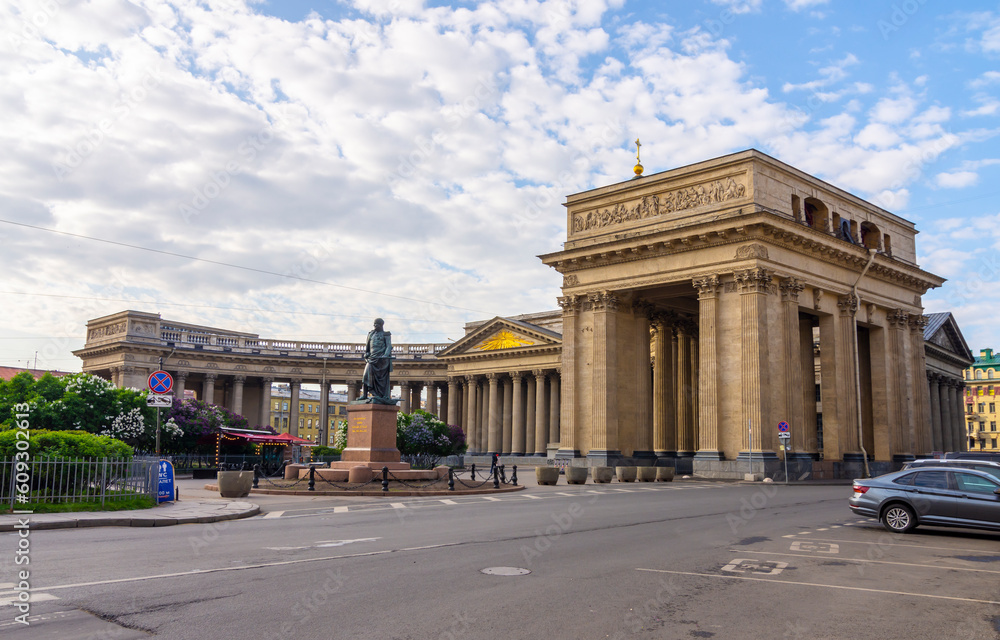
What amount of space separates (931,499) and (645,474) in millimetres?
23391

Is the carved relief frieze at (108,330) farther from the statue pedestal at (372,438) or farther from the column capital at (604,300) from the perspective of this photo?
the statue pedestal at (372,438)

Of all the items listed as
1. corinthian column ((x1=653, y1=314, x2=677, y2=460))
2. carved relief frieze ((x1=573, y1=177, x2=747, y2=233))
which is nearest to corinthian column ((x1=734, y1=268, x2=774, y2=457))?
carved relief frieze ((x1=573, y1=177, x2=747, y2=233))

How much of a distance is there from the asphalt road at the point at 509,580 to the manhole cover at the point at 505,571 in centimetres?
10

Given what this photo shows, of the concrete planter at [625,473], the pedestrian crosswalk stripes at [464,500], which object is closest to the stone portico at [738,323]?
the concrete planter at [625,473]

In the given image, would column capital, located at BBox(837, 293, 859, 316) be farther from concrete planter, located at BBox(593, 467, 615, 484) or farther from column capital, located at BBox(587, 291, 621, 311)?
concrete planter, located at BBox(593, 467, 615, 484)

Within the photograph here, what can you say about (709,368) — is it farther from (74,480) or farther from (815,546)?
(74,480)

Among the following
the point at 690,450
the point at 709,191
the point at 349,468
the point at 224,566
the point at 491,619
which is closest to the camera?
the point at 491,619

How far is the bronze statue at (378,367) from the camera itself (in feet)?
101

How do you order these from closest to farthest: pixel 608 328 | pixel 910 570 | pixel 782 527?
pixel 910 570 → pixel 782 527 → pixel 608 328

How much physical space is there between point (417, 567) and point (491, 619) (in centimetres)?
327

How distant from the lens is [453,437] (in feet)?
239

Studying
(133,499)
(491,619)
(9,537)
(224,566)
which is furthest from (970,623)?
(133,499)

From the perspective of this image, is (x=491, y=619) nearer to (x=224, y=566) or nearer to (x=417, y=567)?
(x=417, y=567)

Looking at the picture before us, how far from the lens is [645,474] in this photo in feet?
130
